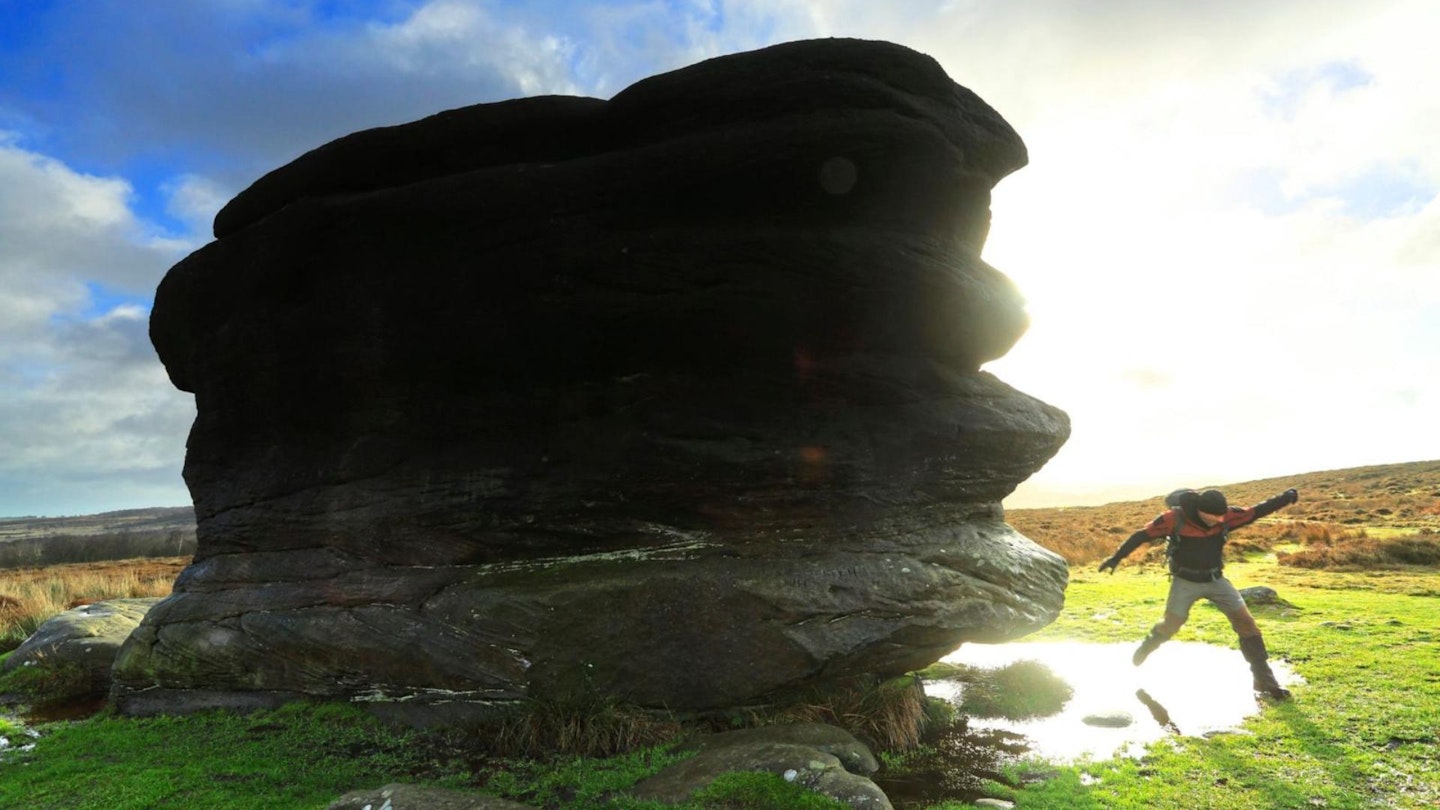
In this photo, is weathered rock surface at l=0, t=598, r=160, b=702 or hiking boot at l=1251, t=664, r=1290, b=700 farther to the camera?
weathered rock surface at l=0, t=598, r=160, b=702

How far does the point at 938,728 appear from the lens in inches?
531

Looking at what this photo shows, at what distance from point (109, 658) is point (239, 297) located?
32.0 feet

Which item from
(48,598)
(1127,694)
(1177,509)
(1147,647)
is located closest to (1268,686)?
(1147,647)

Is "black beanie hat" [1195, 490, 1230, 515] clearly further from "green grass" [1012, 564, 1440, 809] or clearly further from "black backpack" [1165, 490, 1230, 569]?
"green grass" [1012, 564, 1440, 809]

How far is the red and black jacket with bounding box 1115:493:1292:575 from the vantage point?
14289 mm

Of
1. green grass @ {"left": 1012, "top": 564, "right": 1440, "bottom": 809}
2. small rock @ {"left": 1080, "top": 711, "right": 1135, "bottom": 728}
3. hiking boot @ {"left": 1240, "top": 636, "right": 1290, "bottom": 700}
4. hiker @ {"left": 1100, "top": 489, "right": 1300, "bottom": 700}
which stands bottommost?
small rock @ {"left": 1080, "top": 711, "right": 1135, "bottom": 728}

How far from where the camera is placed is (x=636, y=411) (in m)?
14.4

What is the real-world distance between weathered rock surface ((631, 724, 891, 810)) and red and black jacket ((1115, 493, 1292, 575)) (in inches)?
289

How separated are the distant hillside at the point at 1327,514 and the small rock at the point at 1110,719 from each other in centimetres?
2873

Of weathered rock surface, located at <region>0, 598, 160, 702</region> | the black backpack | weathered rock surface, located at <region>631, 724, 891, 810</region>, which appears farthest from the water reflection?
weathered rock surface, located at <region>0, 598, 160, 702</region>

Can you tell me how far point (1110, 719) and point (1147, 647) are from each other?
10.6 ft

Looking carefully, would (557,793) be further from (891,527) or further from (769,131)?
(769,131)

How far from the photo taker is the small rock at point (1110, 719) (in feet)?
42.0

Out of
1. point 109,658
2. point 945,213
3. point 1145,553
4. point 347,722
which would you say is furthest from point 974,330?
point 1145,553
